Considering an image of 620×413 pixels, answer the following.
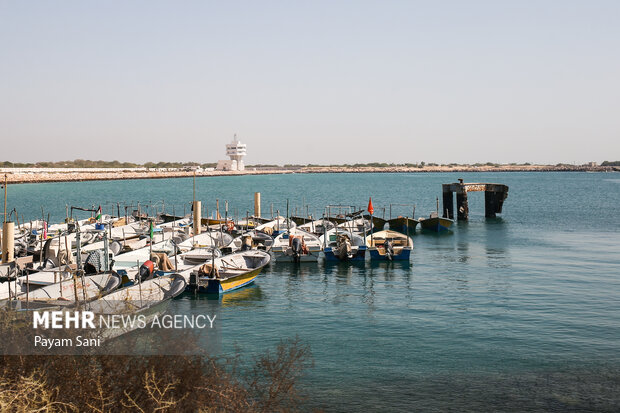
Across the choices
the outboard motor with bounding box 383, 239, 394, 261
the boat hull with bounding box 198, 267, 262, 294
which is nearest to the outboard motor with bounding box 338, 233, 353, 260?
the outboard motor with bounding box 383, 239, 394, 261

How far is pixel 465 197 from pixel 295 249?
35956mm

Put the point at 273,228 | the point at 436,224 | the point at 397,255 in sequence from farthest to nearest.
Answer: the point at 436,224 → the point at 273,228 → the point at 397,255

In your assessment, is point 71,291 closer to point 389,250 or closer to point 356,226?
point 389,250

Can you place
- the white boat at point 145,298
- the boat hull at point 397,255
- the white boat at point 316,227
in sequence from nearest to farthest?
1. the white boat at point 145,298
2. the boat hull at point 397,255
3. the white boat at point 316,227

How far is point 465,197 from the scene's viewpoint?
219 feet

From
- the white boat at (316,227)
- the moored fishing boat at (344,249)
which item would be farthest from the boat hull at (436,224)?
the moored fishing boat at (344,249)

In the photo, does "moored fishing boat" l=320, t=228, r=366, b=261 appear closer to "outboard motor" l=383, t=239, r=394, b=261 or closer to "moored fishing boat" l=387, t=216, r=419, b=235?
"outboard motor" l=383, t=239, r=394, b=261

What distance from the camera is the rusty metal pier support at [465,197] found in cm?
6612

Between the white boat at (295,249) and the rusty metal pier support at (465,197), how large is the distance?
3110cm

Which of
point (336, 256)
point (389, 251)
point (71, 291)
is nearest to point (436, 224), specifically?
point (389, 251)

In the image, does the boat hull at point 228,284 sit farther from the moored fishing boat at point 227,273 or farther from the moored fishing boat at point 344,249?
the moored fishing boat at point 344,249

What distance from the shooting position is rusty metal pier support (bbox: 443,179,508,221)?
66125 mm

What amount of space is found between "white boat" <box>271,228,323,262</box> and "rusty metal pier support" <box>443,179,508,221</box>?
1225 inches

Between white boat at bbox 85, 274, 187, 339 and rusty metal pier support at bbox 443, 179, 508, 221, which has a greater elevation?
rusty metal pier support at bbox 443, 179, 508, 221
